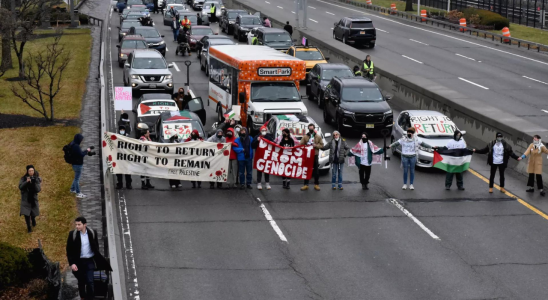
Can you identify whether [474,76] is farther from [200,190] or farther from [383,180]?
[200,190]

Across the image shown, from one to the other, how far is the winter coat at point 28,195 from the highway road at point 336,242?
1.89 m

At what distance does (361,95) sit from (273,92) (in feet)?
11.2

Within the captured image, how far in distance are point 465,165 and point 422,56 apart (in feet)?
81.1

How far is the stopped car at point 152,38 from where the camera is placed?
4409cm

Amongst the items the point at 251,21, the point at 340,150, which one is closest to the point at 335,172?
the point at 340,150

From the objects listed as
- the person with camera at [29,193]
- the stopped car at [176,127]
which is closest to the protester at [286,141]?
the stopped car at [176,127]

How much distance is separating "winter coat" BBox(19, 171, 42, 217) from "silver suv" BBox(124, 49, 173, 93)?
17.0m

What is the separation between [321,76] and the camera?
105ft

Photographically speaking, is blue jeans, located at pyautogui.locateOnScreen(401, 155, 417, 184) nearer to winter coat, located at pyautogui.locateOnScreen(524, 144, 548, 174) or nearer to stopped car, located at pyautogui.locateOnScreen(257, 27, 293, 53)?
winter coat, located at pyautogui.locateOnScreen(524, 144, 548, 174)

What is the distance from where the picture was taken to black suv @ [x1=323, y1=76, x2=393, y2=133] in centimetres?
2650

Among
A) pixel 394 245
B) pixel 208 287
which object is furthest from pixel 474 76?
pixel 208 287

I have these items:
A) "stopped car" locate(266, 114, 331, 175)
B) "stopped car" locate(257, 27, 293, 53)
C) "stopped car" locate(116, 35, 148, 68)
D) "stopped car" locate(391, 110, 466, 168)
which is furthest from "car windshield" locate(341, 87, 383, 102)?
"stopped car" locate(116, 35, 148, 68)

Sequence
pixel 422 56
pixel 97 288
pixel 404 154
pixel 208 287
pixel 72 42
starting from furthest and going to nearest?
1. pixel 72 42
2. pixel 422 56
3. pixel 404 154
4. pixel 208 287
5. pixel 97 288

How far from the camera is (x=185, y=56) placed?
45750 mm
